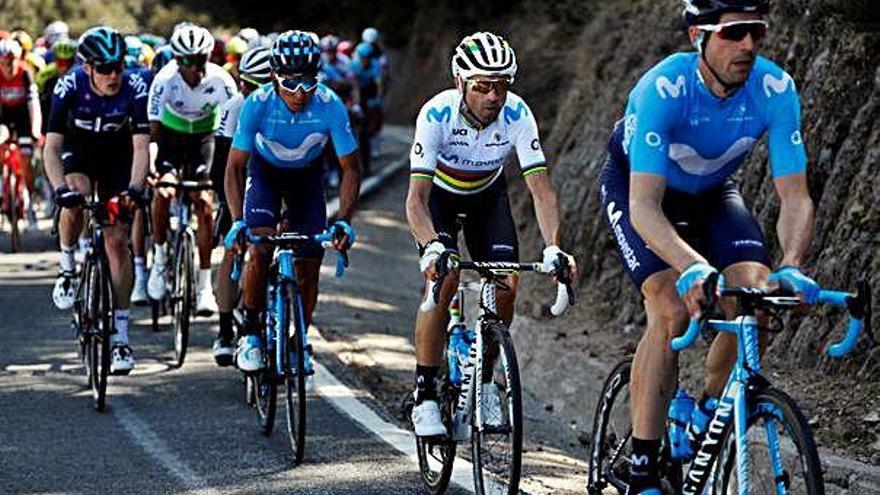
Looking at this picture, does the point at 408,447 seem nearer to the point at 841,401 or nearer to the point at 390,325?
the point at 841,401

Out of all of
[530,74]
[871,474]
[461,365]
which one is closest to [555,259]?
[461,365]

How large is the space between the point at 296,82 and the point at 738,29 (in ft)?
12.6

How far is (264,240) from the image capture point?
9438mm

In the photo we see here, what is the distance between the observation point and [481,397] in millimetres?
7605

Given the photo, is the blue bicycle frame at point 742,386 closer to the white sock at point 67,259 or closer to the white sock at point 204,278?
the white sock at point 67,259

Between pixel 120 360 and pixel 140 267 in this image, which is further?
pixel 140 267

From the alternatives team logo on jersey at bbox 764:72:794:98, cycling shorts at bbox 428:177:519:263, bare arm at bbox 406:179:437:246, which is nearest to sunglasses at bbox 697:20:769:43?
team logo on jersey at bbox 764:72:794:98

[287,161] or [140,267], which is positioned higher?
[287,161]

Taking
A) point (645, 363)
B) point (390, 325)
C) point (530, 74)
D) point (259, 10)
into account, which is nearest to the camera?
point (645, 363)

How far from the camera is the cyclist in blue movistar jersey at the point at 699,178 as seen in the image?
6.16 meters

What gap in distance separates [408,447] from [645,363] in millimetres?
2933

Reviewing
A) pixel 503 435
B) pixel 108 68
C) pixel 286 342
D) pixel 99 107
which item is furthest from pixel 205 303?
pixel 503 435

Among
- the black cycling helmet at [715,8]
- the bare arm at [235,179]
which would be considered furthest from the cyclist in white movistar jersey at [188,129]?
the black cycling helmet at [715,8]

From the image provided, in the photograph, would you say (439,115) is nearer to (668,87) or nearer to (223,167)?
(668,87)
